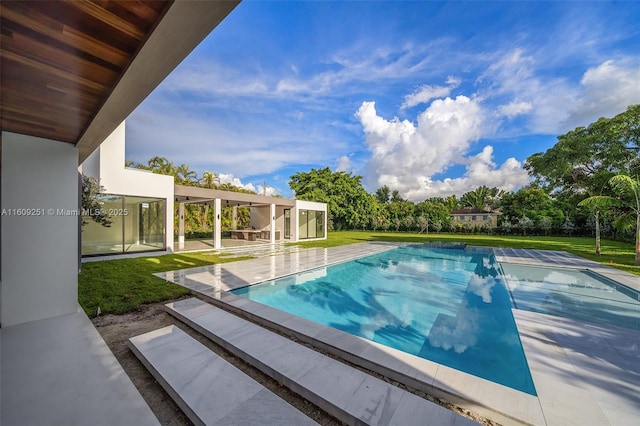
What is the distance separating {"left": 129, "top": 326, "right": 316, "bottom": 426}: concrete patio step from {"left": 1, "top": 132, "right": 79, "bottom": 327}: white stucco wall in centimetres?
206

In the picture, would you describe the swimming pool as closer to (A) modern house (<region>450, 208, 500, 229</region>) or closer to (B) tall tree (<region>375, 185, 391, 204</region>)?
(A) modern house (<region>450, 208, 500, 229</region>)

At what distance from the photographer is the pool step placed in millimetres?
2078

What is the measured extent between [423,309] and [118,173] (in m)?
11.6

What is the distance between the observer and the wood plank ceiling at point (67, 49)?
1.49 meters

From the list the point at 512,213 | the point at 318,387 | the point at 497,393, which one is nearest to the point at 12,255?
the point at 318,387

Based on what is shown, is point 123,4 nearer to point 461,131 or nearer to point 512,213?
point 461,131

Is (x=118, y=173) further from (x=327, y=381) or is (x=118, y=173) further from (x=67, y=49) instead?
(x=327, y=381)

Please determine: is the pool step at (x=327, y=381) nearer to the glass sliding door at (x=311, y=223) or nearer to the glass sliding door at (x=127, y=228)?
the glass sliding door at (x=127, y=228)

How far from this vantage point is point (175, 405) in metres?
2.31

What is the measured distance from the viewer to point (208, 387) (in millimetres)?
2418

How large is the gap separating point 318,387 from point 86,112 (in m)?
4.06

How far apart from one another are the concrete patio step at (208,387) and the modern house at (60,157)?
0.92 feet

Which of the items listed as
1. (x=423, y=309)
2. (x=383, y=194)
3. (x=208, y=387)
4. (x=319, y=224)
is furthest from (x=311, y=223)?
(x=383, y=194)

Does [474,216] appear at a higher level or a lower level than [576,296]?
higher
